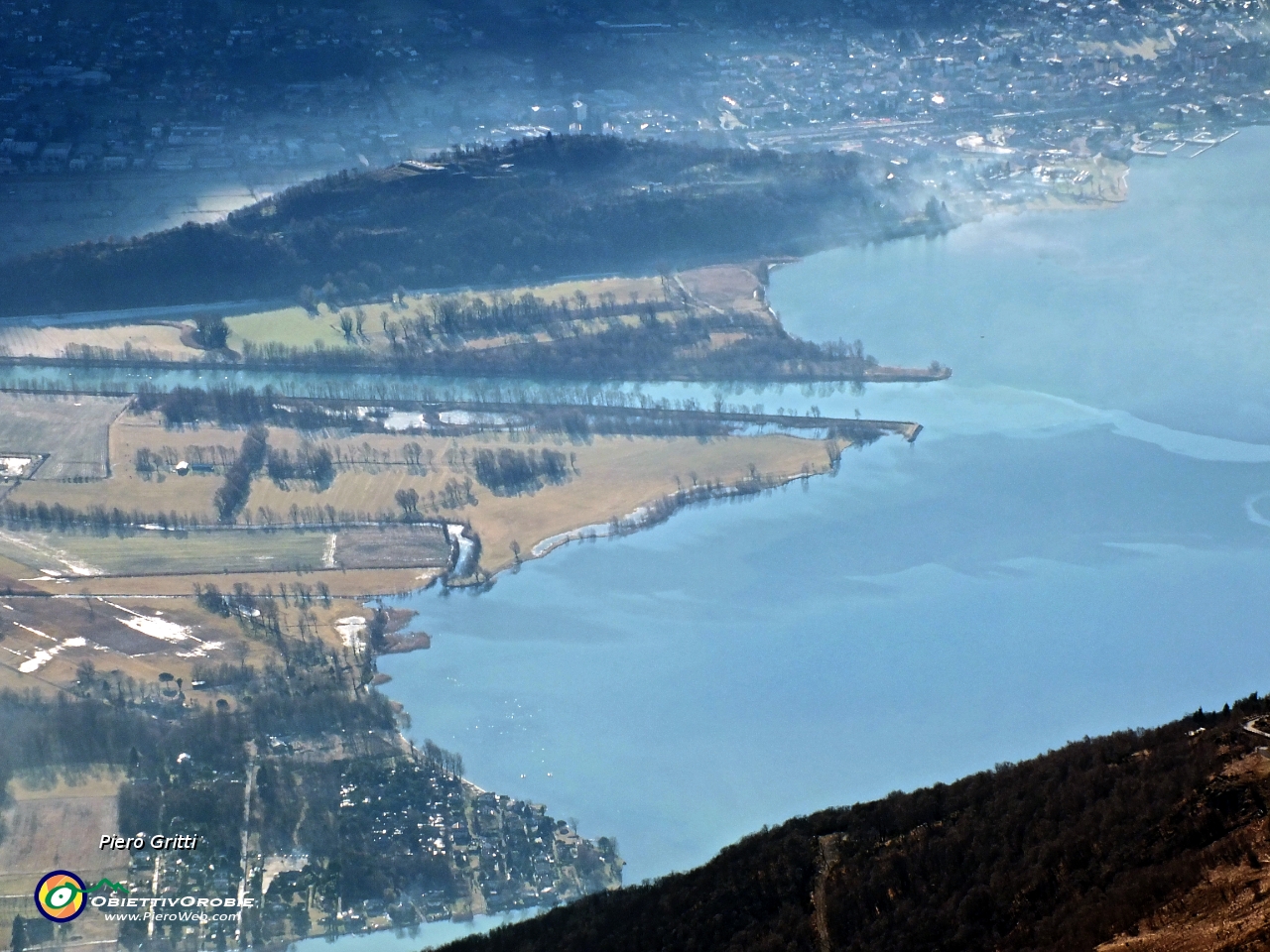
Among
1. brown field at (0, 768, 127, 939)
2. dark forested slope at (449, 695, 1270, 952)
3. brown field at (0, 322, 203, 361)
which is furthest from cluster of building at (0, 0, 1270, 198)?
dark forested slope at (449, 695, 1270, 952)

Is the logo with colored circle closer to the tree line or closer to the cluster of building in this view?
the tree line

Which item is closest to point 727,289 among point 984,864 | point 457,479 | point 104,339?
point 457,479

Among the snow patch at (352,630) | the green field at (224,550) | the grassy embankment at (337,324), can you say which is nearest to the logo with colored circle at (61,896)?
the snow patch at (352,630)

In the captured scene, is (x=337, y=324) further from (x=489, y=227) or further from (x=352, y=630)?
(x=352, y=630)

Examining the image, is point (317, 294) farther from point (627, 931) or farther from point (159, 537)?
point (627, 931)

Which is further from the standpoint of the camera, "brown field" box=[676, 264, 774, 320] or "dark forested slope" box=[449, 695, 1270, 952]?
"brown field" box=[676, 264, 774, 320]

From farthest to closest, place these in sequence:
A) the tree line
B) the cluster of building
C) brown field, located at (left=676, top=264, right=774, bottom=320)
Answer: the cluster of building, brown field, located at (left=676, top=264, right=774, bottom=320), the tree line

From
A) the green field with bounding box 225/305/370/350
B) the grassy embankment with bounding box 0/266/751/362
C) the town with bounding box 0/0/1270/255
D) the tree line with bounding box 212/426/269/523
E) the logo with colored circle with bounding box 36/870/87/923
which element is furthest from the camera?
the town with bounding box 0/0/1270/255
